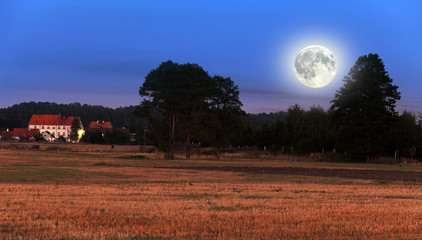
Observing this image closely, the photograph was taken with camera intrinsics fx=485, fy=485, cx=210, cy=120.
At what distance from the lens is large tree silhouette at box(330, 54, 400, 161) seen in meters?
74.6

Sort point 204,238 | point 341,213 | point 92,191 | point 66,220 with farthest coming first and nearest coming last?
point 92,191 < point 341,213 < point 66,220 < point 204,238

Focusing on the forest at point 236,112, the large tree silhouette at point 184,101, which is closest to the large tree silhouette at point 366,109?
the forest at point 236,112

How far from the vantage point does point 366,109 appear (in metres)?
77.4

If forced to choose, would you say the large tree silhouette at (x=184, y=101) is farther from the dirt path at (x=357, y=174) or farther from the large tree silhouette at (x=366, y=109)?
the dirt path at (x=357, y=174)

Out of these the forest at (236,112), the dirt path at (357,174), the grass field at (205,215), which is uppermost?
the forest at (236,112)

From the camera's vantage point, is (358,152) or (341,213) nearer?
(341,213)

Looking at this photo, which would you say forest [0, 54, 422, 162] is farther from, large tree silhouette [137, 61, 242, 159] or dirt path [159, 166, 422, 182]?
dirt path [159, 166, 422, 182]

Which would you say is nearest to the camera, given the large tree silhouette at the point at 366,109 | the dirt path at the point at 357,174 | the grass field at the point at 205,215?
the grass field at the point at 205,215

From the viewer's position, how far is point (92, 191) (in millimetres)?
22094

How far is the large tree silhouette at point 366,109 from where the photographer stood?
245 feet

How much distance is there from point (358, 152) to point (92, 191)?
5890 cm

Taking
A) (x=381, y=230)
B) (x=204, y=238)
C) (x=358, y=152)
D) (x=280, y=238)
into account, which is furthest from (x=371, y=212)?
(x=358, y=152)

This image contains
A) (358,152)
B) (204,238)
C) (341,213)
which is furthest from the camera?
(358,152)

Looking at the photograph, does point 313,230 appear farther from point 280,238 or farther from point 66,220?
point 66,220
